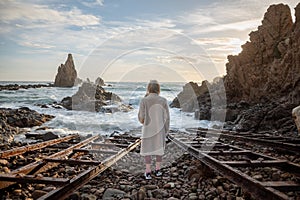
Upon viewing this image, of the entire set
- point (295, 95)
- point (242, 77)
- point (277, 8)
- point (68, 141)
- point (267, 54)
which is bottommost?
point (68, 141)

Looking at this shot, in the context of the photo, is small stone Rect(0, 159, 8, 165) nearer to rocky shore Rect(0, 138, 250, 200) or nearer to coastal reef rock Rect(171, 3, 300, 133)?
rocky shore Rect(0, 138, 250, 200)

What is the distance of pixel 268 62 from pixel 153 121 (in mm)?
18093

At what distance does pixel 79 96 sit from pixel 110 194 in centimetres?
2749

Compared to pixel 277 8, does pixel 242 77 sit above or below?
below

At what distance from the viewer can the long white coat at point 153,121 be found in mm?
5453

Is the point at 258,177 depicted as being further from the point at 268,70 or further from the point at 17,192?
the point at 268,70

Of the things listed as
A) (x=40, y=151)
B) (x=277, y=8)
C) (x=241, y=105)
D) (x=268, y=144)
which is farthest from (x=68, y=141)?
(x=277, y=8)

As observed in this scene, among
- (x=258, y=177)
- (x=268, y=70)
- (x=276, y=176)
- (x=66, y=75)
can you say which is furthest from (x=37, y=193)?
(x=66, y=75)

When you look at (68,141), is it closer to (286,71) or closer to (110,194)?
(110,194)

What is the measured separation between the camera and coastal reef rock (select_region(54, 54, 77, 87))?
272ft

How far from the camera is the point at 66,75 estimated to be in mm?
83938

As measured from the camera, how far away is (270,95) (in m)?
18.1

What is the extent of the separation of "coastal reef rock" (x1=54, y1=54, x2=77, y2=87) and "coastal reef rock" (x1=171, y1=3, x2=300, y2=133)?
63.6 metres

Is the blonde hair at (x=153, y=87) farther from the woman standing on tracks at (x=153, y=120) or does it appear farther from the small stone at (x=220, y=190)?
the small stone at (x=220, y=190)
